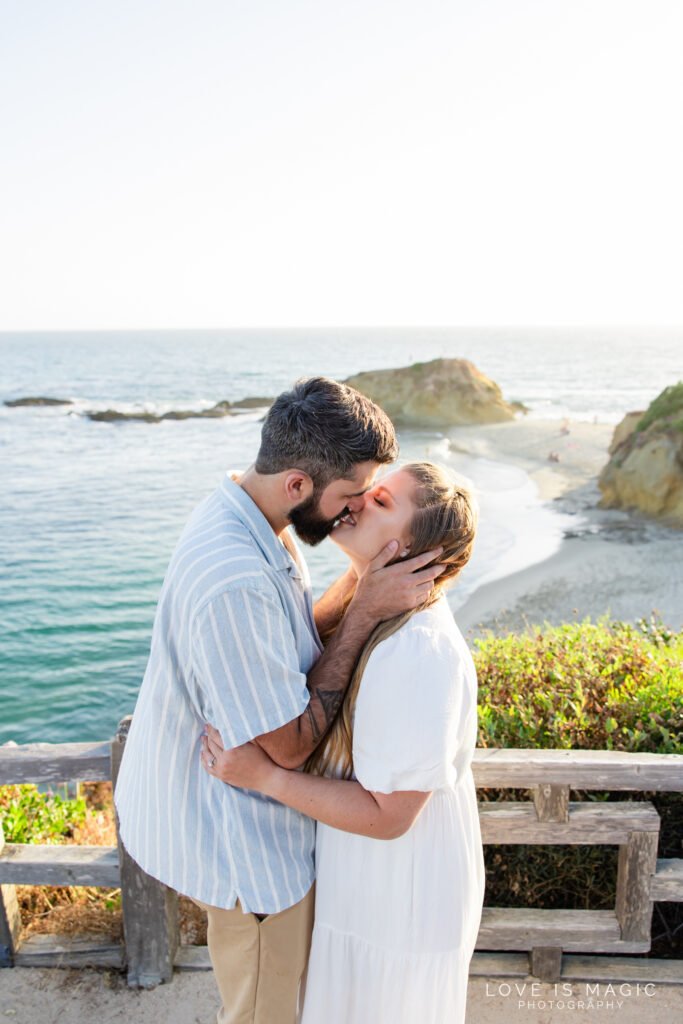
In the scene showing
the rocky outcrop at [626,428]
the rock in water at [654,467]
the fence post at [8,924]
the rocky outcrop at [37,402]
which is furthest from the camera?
the rocky outcrop at [37,402]

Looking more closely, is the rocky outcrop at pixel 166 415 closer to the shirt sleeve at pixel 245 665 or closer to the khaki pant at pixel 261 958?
the khaki pant at pixel 261 958

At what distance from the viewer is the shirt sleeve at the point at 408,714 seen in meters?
2.18

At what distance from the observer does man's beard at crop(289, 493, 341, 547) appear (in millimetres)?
2559

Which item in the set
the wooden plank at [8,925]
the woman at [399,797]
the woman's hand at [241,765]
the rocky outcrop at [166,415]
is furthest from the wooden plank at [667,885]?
the rocky outcrop at [166,415]

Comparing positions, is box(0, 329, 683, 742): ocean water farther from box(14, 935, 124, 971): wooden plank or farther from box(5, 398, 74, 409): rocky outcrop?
box(14, 935, 124, 971): wooden plank

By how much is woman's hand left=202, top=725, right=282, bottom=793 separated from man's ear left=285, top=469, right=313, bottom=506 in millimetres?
787

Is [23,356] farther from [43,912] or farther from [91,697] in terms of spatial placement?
[43,912]

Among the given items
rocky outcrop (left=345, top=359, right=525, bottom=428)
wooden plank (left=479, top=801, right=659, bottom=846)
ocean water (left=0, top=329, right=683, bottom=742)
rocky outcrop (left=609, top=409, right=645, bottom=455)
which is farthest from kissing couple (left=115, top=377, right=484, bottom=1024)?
rocky outcrop (left=345, top=359, right=525, bottom=428)

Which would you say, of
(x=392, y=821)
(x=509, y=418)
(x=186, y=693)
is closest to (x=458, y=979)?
(x=392, y=821)

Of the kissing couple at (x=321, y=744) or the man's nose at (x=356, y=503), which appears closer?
the kissing couple at (x=321, y=744)

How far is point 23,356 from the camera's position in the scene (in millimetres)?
140875

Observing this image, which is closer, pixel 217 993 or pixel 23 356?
pixel 217 993

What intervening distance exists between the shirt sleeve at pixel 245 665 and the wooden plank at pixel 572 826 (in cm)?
151

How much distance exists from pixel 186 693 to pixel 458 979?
131cm
